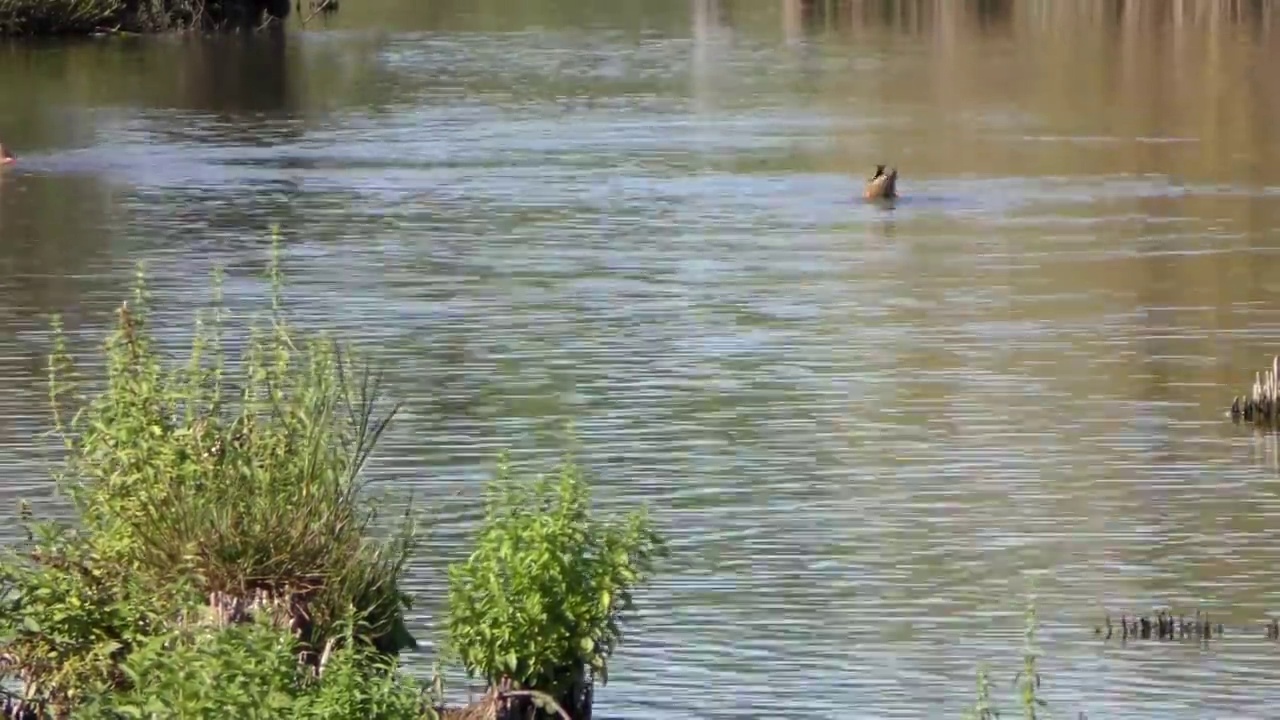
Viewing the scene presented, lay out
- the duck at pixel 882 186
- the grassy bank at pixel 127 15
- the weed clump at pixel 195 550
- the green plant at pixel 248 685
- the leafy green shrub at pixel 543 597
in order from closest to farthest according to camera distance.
Result: the green plant at pixel 248 685 → the weed clump at pixel 195 550 → the leafy green shrub at pixel 543 597 → the duck at pixel 882 186 → the grassy bank at pixel 127 15

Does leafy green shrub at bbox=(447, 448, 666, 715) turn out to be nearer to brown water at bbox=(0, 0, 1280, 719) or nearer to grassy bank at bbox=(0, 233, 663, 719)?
grassy bank at bbox=(0, 233, 663, 719)

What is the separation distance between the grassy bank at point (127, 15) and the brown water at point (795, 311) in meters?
11.1

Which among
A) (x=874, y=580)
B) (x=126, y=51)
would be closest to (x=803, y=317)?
(x=874, y=580)

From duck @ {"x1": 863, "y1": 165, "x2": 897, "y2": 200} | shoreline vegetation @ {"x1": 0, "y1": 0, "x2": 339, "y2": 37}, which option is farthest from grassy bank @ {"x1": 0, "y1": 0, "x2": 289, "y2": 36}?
duck @ {"x1": 863, "y1": 165, "x2": 897, "y2": 200}

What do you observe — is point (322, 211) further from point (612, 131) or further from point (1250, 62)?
point (1250, 62)

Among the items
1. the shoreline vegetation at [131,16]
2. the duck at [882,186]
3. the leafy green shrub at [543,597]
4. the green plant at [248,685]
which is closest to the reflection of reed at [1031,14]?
the shoreline vegetation at [131,16]

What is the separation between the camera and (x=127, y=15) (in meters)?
63.2

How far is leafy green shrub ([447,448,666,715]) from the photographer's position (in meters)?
8.97

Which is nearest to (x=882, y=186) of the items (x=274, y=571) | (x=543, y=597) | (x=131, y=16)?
(x=543, y=597)

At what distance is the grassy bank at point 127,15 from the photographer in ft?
197

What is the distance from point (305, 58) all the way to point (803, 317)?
3559 centimetres

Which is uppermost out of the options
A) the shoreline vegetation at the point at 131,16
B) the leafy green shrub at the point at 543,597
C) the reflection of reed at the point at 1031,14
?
the leafy green shrub at the point at 543,597

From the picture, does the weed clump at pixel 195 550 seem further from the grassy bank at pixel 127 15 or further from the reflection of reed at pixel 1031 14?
the grassy bank at pixel 127 15

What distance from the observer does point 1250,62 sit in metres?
48.2
